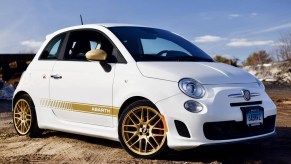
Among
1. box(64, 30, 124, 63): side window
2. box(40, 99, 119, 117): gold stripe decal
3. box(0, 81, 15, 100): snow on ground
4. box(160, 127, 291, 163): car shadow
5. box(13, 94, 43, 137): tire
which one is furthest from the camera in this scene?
box(0, 81, 15, 100): snow on ground

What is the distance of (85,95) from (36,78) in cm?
128

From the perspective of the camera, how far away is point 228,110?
466 centimetres

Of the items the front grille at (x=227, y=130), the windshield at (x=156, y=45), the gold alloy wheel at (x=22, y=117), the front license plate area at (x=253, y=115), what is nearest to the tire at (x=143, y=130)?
the front grille at (x=227, y=130)

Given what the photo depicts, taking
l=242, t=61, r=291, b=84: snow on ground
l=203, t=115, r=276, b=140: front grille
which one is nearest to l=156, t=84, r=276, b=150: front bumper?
l=203, t=115, r=276, b=140: front grille

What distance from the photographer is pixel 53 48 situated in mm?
6535

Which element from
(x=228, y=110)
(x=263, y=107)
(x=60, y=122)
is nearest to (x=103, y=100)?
(x=60, y=122)

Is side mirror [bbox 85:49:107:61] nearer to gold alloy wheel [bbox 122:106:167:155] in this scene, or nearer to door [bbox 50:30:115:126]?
door [bbox 50:30:115:126]

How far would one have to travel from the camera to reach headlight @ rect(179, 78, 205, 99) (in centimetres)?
464

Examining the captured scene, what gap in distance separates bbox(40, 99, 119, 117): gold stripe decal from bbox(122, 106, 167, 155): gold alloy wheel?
266mm

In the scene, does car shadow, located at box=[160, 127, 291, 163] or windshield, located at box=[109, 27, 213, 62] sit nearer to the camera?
car shadow, located at box=[160, 127, 291, 163]

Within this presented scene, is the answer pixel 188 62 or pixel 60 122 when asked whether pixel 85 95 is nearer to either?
pixel 60 122

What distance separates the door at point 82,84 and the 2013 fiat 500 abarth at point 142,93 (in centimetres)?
1

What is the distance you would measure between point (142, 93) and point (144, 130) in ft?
1.42

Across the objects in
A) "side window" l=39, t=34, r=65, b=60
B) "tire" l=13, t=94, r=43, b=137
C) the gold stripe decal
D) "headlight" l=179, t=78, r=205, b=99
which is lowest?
"tire" l=13, t=94, r=43, b=137
